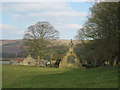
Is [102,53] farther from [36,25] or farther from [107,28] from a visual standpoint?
[36,25]

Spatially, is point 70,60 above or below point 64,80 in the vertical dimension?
above

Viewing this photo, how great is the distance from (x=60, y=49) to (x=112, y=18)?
3194 centimetres

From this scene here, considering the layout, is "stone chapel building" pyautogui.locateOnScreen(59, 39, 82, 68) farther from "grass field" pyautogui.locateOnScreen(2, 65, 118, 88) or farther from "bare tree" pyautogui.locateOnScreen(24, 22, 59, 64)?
"grass field" pyautogui.locateOnScreen(2, 65, 118, 88)

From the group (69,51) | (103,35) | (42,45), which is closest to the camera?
(103,35)

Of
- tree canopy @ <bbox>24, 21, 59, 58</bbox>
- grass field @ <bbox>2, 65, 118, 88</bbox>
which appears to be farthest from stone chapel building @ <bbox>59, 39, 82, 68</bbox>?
grass field @ <bbox>2, 65, 118, 88</bbox>

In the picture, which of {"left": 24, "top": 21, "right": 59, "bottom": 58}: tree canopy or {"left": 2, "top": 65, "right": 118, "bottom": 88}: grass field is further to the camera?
{"left": 24, "top": 21, "right": 59, "bottom": 58}: tree canopy

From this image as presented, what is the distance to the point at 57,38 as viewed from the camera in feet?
198

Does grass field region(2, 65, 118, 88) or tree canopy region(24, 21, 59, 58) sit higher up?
tree canopy region(24, 21, 59, 58)

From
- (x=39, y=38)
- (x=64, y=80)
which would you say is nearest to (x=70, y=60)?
(x=39, y=38)

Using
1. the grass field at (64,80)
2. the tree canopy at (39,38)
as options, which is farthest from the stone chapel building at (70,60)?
the grass field at (64,80)

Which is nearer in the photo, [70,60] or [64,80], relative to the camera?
[64,80]

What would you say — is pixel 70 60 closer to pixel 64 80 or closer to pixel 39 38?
pixel 39 38

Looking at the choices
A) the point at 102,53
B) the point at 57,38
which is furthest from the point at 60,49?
the point at 102,53

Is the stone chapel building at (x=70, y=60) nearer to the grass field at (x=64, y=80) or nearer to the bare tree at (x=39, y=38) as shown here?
the bare tree at (x=39, y=38)
